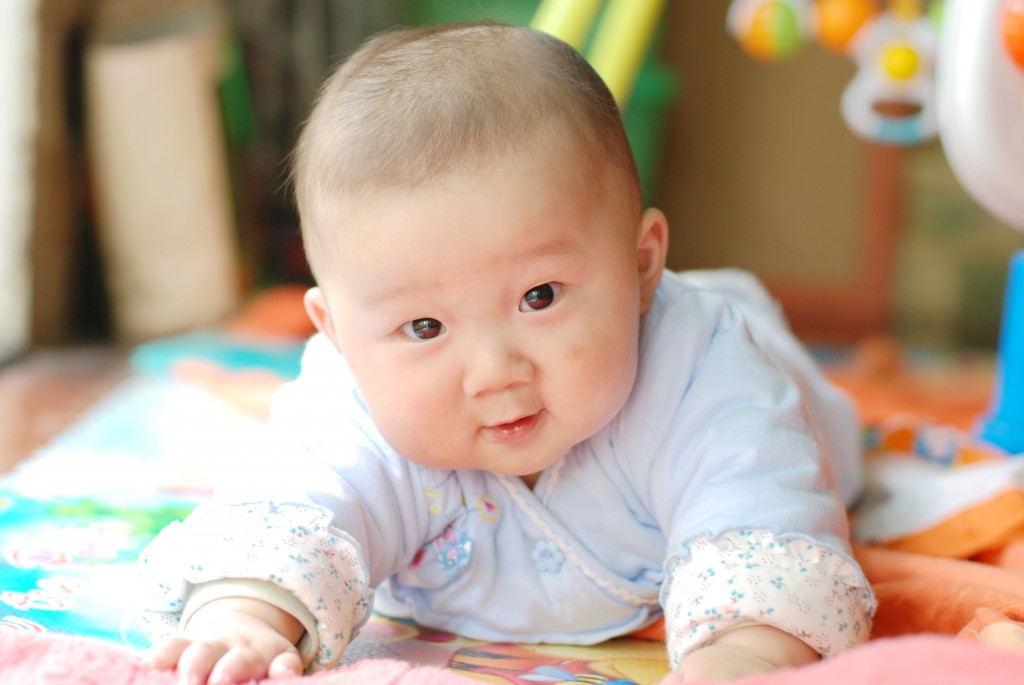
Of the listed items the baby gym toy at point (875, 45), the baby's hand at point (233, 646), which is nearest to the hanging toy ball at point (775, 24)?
the baby gym toy at point (875, 45)

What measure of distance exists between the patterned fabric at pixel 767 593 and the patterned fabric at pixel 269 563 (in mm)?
209

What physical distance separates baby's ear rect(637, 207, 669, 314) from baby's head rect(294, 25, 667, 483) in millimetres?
27

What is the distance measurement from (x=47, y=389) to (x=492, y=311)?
120 centimetres

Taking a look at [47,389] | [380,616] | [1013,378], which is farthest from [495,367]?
[47,389]

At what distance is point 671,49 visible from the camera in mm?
2408

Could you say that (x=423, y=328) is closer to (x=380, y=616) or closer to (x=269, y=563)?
(x=269, y=563)

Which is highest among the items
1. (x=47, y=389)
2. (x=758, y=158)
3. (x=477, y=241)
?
(x=477, y=241)

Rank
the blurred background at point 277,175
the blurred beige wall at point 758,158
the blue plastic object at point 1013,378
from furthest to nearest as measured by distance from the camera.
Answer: the blurred beige wall at point 758,158, the blurred background at point 277,175, the blue plastic object at point 1013,378

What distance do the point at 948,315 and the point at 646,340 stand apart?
1625 mm

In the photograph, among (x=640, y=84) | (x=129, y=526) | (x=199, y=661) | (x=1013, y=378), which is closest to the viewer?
(x=199, y=661)

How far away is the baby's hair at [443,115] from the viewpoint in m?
0.73

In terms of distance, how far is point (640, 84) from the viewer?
84.3 inches

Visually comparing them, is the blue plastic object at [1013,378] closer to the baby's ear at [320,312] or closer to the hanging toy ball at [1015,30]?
the hanging toy ball at [1015,30]

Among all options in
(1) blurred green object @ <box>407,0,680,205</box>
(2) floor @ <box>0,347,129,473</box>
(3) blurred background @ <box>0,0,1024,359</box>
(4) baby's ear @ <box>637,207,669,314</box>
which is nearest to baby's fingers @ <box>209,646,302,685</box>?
(4) baby's ear @ <box>637,207,669,314</box>
